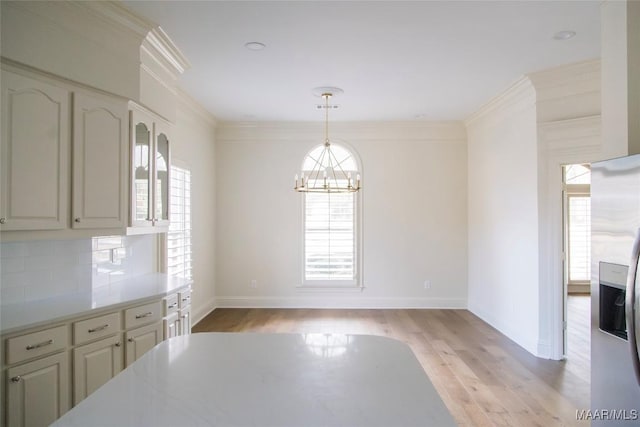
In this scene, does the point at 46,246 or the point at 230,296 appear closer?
the point at 46,246

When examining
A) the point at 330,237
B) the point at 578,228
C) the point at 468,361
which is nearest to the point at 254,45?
the point at 330,237

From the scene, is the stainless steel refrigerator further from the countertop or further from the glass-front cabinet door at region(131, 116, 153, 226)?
the glass-front cabinet door at region(131, 116, 153, 226)

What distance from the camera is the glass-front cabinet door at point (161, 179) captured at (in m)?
3.48

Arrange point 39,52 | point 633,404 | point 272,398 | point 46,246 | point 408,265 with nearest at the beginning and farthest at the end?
point 272,398
point 633,404
point 39,52
point 46,246
point 408,265

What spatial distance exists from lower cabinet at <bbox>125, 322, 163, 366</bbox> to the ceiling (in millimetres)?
2351

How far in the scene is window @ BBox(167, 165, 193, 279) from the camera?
4570 mm

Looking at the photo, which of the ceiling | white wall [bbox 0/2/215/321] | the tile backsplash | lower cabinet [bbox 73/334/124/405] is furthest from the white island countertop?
the ceiling

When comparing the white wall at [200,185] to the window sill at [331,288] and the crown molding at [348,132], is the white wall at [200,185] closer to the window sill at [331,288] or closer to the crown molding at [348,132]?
the crown molding at [348,132]

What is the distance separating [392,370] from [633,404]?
1342mm

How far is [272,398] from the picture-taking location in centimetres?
115

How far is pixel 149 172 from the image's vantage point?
334cm

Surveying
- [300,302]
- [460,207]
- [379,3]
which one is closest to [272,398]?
[379,3]

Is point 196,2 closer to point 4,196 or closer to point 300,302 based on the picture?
point 4,196

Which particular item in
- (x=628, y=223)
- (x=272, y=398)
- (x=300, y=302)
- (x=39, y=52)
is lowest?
(x=300, y=302)
